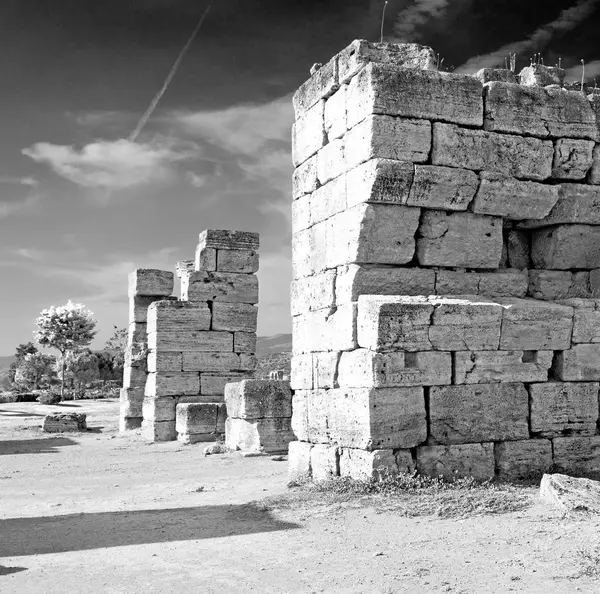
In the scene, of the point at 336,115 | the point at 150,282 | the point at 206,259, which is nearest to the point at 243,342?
the point at 206,259

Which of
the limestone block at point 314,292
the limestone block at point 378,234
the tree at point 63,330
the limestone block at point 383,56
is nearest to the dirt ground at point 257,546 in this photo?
the limestone block at point 314,292

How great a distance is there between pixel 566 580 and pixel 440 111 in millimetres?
5432

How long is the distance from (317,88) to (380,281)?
2.83 metres

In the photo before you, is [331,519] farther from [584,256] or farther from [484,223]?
[584,256]

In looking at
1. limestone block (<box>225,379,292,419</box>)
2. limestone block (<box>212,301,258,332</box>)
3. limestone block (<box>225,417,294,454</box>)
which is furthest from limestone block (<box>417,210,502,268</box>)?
limestone block (<box>212,301,258,332</box>)

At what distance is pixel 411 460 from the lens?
7.63 m

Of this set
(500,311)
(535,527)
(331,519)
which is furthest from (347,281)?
(535,527)

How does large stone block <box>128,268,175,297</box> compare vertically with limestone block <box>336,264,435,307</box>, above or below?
above

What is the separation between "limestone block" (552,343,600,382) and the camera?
8.30m

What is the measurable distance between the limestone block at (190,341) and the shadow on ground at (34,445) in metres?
2.71

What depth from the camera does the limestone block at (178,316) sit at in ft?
49.9

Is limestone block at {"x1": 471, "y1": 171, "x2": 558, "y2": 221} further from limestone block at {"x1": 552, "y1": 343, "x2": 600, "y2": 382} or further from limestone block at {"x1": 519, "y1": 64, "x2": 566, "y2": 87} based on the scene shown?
limestone block at {"x1": 552, "y1": 343, "x2": 600, "y2": 382}

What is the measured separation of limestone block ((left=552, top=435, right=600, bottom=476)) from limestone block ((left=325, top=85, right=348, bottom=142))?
440 centimetres

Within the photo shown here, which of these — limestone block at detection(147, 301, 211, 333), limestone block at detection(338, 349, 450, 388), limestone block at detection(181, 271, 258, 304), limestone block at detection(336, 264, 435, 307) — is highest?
limestone block at detection(181, 271, 258, 304)
